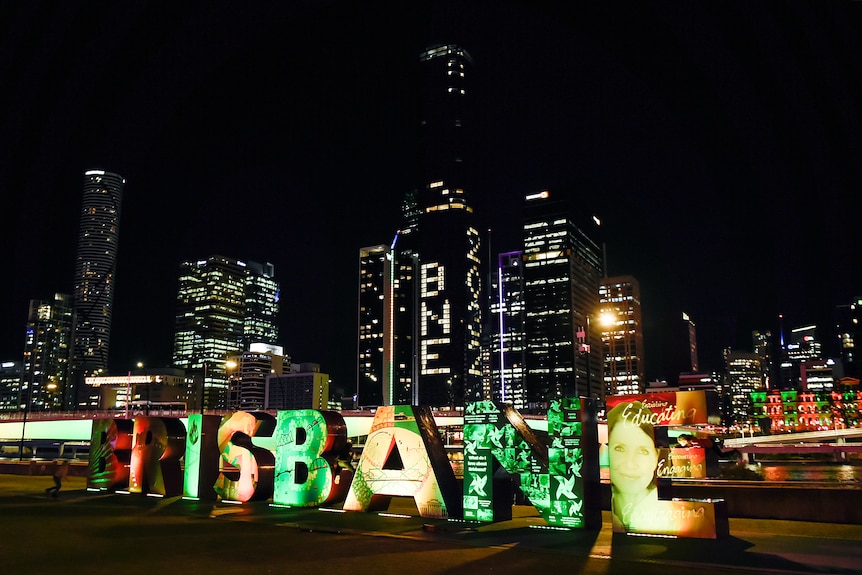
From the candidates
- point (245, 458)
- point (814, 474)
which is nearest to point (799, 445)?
point (814, 474)

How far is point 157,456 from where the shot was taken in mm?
25453

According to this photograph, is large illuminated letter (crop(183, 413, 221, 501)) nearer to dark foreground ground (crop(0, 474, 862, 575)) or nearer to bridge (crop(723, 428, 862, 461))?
dark foreground ground (crop(0, 474, 862, 575))

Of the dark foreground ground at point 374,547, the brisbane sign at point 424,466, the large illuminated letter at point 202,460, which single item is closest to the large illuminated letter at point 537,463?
the brisbane sign at point 424,466

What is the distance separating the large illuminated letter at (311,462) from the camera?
68.5 feet

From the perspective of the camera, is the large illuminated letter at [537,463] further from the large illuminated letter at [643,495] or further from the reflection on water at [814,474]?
the reflection on water at [814,474]

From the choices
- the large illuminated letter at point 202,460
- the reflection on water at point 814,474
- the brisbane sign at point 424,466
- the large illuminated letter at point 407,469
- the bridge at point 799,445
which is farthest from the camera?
the bridge at point 799,445

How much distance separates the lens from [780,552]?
42.0ft

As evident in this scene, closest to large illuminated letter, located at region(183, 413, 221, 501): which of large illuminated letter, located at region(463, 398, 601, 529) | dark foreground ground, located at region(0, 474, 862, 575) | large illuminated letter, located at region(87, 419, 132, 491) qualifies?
dark foreground ground, located at region(0, 474, 862, 575)

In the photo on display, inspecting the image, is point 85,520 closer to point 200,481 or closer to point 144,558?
point 200,481

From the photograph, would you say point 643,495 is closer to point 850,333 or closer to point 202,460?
point 202,460

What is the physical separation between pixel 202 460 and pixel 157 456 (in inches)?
124

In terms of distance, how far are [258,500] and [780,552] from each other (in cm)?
1626

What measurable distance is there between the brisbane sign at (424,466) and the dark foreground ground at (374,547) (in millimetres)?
728

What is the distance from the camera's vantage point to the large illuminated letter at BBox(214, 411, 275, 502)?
22.6 m
